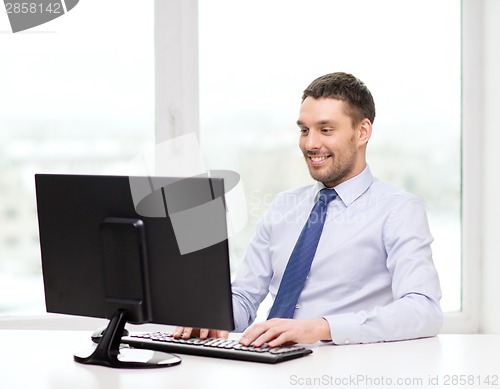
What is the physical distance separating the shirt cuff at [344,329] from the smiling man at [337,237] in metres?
0.21

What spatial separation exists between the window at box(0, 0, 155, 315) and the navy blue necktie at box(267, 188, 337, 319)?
4.44 feet

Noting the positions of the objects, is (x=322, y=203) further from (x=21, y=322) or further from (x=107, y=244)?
(x=21, y=322)

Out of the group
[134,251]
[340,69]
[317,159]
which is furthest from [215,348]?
[340,69]

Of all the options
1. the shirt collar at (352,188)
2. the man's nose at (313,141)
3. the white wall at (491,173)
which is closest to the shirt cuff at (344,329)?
the shirt collar at (352,188)

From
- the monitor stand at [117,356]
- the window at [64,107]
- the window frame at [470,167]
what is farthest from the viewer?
Answer: the window frame at [470,167]

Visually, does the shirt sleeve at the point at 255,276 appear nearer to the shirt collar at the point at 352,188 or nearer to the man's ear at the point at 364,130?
the shirt collar at the point at 352,188

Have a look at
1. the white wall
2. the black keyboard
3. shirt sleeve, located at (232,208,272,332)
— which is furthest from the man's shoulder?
the white wall

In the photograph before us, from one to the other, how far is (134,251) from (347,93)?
0.99 meters

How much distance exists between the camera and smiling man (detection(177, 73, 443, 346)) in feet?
7.09

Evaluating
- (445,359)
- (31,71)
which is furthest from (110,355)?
(31,71)

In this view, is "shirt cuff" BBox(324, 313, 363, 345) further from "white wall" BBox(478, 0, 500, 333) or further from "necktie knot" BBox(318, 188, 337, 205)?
"white wall" BBox(478, 0, 500, 333)

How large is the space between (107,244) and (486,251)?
96.2 inches

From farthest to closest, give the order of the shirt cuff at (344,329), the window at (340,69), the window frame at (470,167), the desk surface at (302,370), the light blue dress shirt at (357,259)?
1. the window frame at (470,167)
2. the window at (340,69)
3. the light blue dress shirt at (357,259)
4. the shirt cuff at (344,329)
5. the desk surface at (302,370)

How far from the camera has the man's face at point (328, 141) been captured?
2.30m
